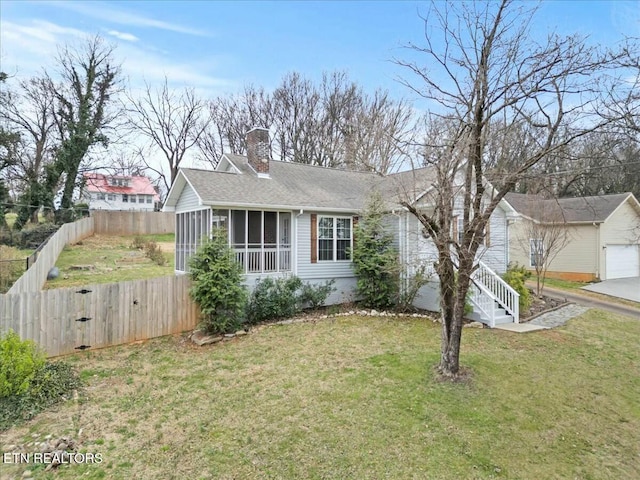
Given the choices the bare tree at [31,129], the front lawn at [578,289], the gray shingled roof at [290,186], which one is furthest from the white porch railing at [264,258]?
the bare tree at [31,129]

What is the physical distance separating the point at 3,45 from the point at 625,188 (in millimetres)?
43260

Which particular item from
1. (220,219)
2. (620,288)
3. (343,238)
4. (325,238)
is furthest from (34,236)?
(620,288)

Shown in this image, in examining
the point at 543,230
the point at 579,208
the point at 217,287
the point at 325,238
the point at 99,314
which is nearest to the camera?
the point at 99,314

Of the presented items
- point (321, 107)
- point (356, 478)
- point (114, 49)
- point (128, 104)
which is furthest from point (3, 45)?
point (356, 478)

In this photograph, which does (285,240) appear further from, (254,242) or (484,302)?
(484,302)

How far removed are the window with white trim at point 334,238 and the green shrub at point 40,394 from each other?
8.04 meters

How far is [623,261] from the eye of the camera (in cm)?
2106

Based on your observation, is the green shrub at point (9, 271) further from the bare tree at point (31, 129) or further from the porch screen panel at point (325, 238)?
the bare tree at point (31, 129)

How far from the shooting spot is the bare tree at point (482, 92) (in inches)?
228

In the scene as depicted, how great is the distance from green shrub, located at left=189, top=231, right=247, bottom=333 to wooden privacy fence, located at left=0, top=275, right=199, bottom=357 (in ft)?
2.02

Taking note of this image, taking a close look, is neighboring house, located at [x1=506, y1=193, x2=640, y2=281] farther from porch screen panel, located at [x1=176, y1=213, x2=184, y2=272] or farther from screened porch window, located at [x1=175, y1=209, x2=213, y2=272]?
porch screen panel, located at [x1=176, y1=213, x2=184, y2=272]

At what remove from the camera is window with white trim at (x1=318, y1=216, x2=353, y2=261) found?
1295cm

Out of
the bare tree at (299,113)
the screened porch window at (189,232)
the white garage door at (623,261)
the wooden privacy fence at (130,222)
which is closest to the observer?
the screened porch window at (189,232)

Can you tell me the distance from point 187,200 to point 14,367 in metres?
7.89
